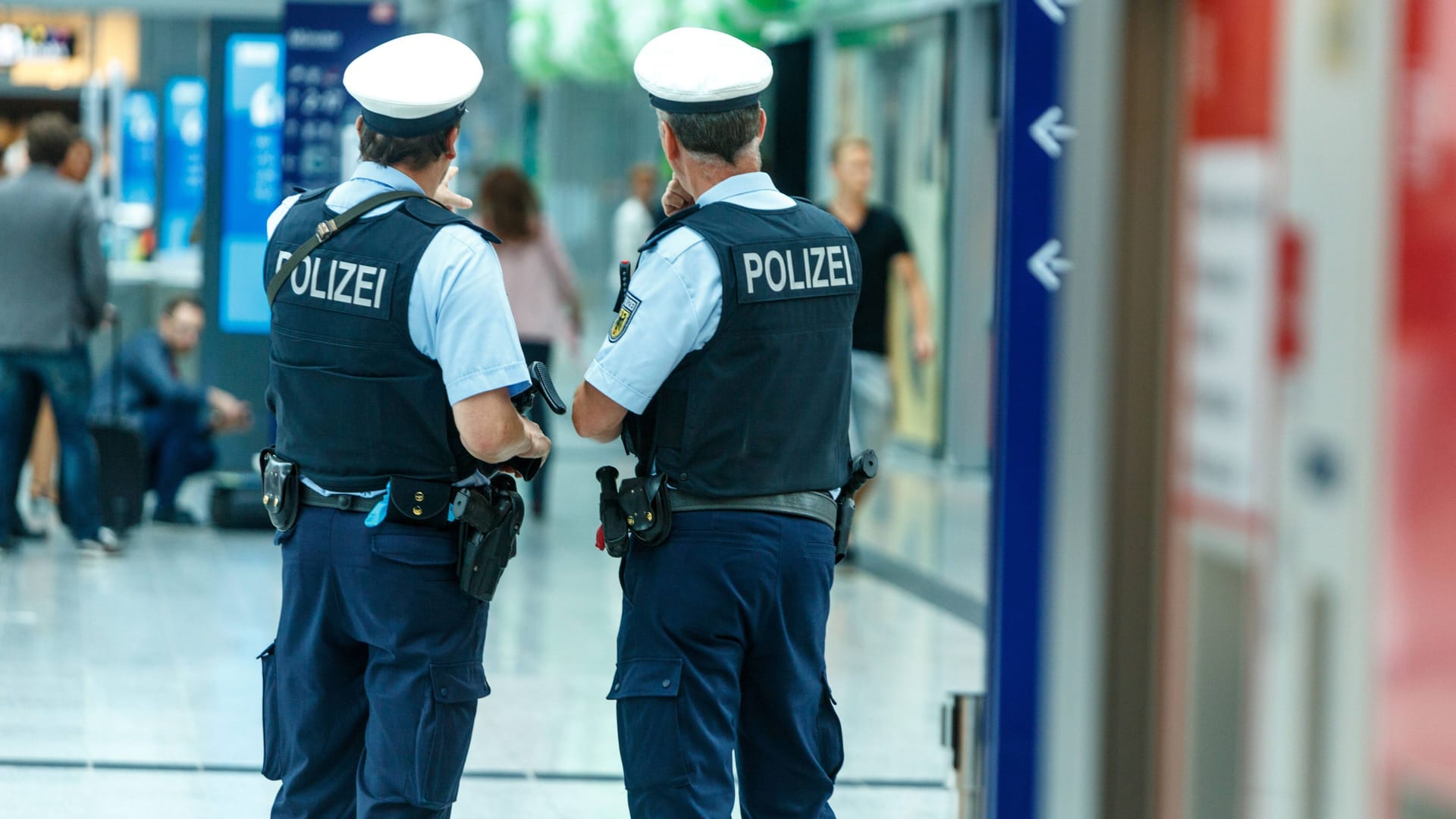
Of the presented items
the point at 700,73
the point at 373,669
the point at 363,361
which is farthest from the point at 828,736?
the point at 700,73

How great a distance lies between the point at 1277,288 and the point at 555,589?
22.9 feet

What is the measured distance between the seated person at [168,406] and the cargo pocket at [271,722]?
6012mm

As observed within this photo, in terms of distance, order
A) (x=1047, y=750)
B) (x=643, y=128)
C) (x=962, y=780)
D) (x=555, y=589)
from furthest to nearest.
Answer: (x=643, y=128) → (x=555, y=589) → (x=962, y=780) → (x=1047, y=750)

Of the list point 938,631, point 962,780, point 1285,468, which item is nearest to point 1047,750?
point 1285,468

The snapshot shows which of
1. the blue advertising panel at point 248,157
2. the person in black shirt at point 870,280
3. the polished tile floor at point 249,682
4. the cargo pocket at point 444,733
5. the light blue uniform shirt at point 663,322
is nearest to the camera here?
the light blue uniform shirt at point 663,322

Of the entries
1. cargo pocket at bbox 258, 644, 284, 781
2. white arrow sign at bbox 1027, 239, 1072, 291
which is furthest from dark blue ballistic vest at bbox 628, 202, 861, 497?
cargo pocket at bbox 258, 644, 284, 781

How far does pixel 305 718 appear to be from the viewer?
335 cm

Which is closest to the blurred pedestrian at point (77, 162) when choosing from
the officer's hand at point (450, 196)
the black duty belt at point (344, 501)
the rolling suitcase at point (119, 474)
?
the rolling suitcase at point (119, 474)

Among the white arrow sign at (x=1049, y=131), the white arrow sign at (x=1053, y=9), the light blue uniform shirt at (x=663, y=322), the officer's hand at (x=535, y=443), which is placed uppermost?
the white arrow sign at (x=1053, y=9)

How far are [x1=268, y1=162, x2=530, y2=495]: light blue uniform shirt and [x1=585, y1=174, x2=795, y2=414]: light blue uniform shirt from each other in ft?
0.54

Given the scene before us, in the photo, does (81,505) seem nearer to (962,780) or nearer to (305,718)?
(305,718)

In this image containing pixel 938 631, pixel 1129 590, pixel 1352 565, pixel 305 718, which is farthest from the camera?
pixel 938 631

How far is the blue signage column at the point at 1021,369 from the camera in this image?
2701 millimetres

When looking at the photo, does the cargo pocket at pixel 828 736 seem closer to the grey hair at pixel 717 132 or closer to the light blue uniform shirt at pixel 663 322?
the light blue uniform shirt at pixel 663 322
